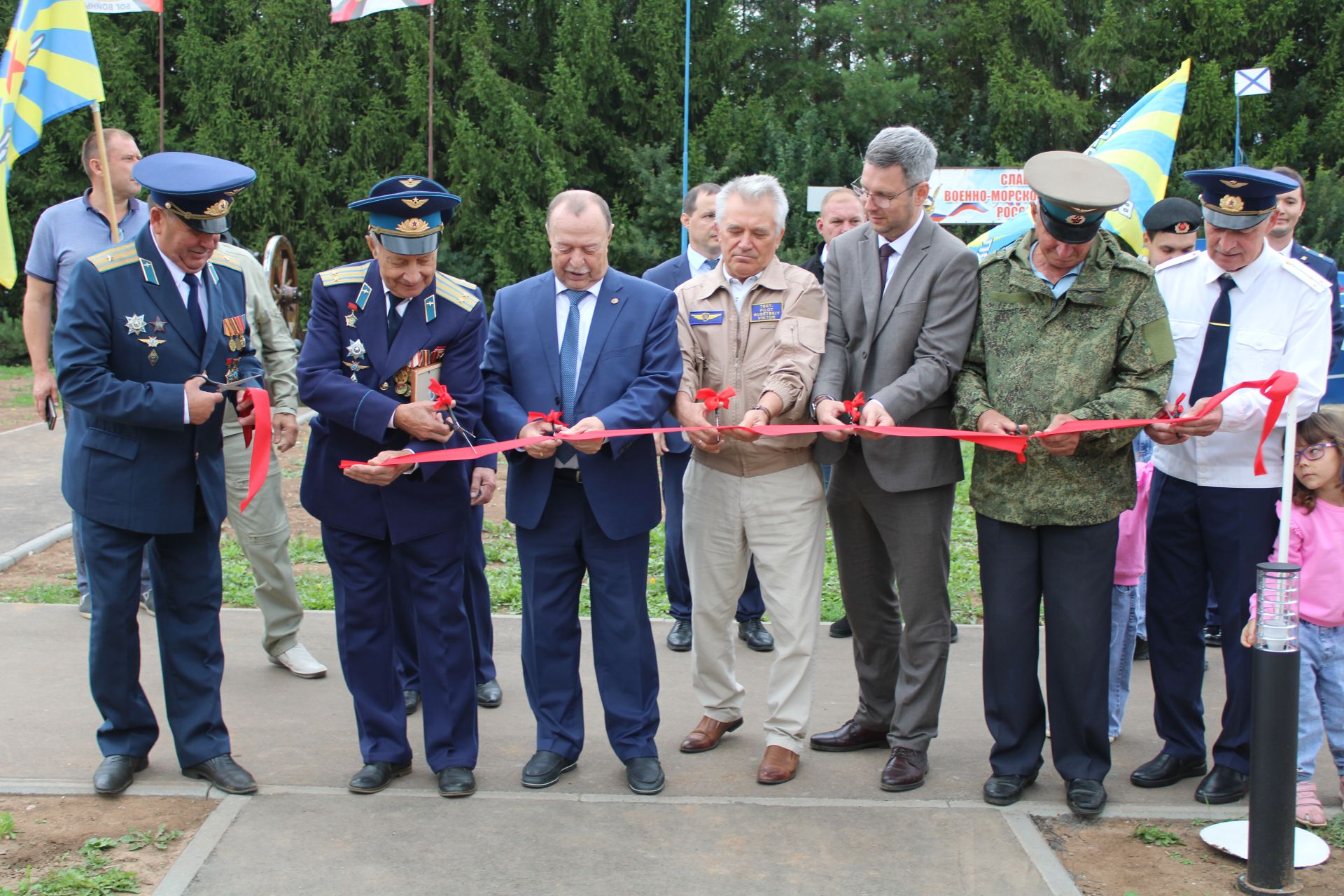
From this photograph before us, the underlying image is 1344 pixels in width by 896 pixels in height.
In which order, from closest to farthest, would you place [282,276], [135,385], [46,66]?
[135,385] → [46,66] → [282,276]

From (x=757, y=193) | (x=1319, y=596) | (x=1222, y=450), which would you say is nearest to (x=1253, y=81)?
(x=1222, y=450)

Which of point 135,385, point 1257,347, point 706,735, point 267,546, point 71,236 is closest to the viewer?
point 135,385

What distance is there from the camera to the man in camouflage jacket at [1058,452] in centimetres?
398

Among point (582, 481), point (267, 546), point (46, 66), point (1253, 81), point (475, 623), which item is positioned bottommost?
point (475, 623)

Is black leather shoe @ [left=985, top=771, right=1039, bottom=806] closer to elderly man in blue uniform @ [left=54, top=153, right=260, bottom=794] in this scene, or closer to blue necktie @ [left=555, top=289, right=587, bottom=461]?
blue necktie @ [left=555, top=289, right=587, bottom=461]

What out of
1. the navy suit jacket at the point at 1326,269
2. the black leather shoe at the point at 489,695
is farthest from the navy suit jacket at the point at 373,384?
the navy suit jacket at the point at 1326,269

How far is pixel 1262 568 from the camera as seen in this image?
3.51 m

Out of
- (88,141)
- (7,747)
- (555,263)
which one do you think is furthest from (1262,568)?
(88,141)

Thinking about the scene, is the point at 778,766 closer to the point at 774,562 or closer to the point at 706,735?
the point at 706,735

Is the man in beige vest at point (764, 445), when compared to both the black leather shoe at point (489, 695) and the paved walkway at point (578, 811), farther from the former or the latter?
the black leather shoe at point (489, 695)

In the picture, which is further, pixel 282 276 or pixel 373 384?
pixel 282 276

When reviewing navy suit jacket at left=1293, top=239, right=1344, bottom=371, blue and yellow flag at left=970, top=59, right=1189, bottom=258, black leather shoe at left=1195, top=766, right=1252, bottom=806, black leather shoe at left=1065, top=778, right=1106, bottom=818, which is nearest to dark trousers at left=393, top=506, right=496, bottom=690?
black leather shoe at left=1065, top=778, right=1106, bottom=818

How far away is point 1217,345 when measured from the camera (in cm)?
418

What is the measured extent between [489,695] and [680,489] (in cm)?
133
